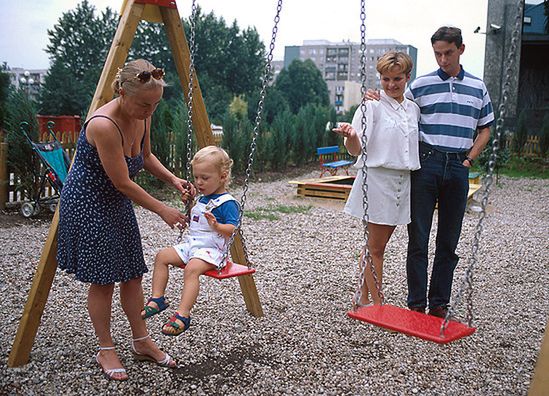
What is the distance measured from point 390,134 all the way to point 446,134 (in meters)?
0.33

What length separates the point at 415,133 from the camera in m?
3.19

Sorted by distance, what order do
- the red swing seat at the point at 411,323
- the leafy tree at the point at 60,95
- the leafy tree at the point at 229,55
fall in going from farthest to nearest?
1. the leafy tree at the point at 229,55
2. the leafy tree at the point at 60,95
3. the red swing seat at the point at 411,323

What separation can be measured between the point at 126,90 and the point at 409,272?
6.51ft

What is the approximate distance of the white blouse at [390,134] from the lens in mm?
3141

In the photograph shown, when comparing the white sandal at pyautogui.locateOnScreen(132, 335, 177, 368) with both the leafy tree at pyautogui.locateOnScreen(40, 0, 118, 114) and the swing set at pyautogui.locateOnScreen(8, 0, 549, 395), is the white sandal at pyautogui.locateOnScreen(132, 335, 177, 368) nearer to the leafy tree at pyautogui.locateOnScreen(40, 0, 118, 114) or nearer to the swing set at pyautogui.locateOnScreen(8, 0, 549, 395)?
the swing set at pyautogui.locateOnScreen(8, 0, 549, 395)

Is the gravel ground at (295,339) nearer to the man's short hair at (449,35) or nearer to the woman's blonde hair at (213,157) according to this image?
the woman's blonde hair at (213,157)

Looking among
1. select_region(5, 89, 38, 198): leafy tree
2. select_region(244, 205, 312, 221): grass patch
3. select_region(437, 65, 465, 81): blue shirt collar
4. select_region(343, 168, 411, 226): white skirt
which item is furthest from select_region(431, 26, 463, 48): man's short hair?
select_region(5, 89, 38, 198): leafy tree

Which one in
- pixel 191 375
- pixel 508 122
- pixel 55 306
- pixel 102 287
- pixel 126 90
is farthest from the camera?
pixel 508 122

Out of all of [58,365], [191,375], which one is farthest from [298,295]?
[58,365]

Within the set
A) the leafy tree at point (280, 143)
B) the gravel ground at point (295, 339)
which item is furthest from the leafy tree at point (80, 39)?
the gravel ground at point (295, 339)

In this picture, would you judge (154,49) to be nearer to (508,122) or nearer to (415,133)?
(508,122)

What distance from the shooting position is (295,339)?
3.60m

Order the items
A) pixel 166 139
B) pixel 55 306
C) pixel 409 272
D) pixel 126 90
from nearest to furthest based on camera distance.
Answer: pixel 126 90
pixel 409 272
pixel 55 306
pixel 166 139

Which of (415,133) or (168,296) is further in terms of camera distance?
(168,296)
